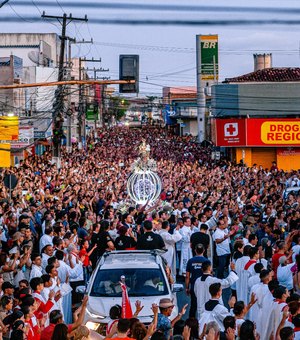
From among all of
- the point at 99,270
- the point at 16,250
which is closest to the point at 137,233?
the point at 16,250

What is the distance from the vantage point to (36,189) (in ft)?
95.6

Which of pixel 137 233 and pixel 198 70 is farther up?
pixel 198 70

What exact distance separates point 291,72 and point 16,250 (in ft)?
171

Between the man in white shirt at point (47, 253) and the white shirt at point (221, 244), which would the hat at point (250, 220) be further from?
the man in white shirt at point (47, 253)

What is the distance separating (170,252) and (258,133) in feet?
117

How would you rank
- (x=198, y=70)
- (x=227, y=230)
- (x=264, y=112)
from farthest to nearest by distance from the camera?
(x=198, y=70)
(x=264, y=112)
(x=227, y=230)

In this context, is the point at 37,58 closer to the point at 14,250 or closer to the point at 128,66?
the point at 128,66

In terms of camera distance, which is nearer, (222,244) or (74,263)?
(74,263)

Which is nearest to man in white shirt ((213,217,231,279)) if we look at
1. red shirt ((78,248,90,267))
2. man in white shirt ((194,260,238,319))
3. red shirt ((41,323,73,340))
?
red shirt ((78,248,90,267))

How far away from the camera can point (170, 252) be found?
1820cm

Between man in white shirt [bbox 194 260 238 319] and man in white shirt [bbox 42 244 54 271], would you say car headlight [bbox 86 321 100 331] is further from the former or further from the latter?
man in white shirt [bbox 42 244 54 271]

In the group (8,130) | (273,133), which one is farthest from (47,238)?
(273,133)

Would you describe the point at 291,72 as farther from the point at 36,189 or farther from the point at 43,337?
the point at 43,337

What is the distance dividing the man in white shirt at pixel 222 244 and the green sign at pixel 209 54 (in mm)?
71692
